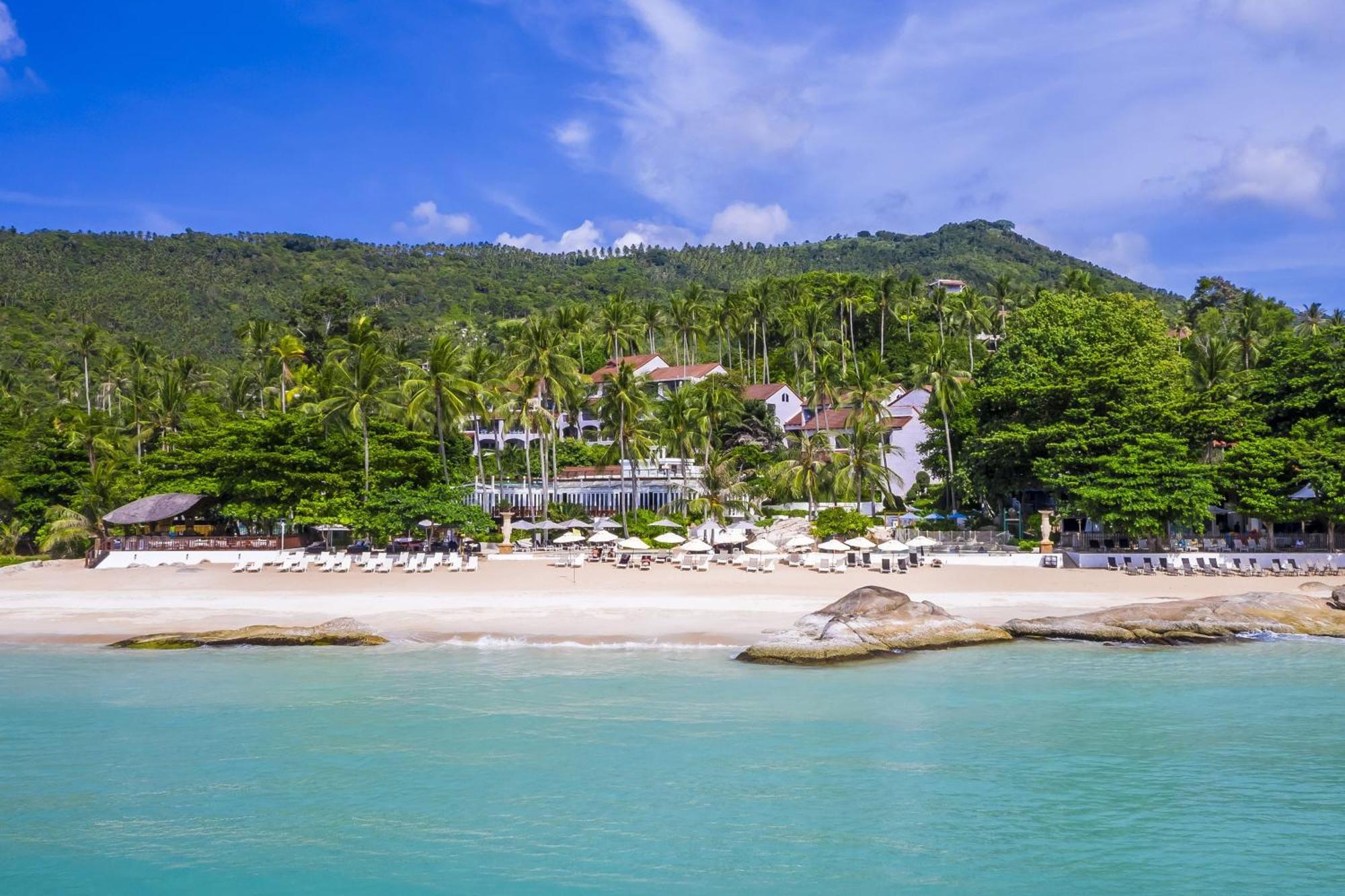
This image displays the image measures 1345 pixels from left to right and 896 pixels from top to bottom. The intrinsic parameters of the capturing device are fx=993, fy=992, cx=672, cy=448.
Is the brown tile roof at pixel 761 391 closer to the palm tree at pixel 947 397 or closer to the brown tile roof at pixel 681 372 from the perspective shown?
the brown tile roof at pixel 681 372

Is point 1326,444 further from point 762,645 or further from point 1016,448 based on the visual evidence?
point 762,645

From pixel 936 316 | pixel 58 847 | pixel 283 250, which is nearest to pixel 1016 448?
pixel 58 847

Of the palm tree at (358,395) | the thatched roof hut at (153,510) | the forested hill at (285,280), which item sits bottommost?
the thatched roof hut at (153,510)

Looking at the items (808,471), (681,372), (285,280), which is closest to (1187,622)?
(808,471)

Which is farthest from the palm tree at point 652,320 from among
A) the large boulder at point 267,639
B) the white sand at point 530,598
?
the large boulder at point 267,639

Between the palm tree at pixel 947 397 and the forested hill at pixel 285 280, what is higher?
the forested hill at pixel 285 280

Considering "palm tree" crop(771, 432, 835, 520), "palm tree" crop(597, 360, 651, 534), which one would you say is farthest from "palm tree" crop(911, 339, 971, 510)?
"palm tree" crop(597, 360, 651, 534)

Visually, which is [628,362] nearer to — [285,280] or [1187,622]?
[1187,622]
